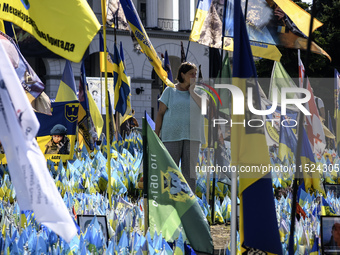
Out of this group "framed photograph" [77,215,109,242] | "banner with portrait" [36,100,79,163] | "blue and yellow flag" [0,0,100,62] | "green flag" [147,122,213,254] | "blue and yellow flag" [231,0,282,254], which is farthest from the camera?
"banner with portrait" [36,100,79,163]

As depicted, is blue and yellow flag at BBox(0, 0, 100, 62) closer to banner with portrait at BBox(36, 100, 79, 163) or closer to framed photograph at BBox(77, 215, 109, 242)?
framed photograph at BBox(77, 215, 109, 242)

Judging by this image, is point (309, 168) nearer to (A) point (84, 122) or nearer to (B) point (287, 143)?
(B) point (287, 143)

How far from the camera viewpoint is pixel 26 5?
4383 mm

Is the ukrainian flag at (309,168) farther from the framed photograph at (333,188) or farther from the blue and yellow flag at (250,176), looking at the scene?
the blue and yellow flag at (250,176)

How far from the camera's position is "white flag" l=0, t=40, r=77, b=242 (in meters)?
2.31

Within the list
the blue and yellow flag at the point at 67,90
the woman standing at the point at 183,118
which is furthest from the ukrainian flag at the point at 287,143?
the blue and yellow flag at the point at 67,90

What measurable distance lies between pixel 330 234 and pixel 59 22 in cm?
228

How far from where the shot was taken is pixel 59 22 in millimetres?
4184

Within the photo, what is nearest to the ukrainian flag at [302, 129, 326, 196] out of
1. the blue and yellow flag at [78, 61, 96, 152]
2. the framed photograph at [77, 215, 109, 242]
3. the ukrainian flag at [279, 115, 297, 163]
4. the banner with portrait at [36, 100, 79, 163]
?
the ukrainian flag at [279, 115, 297, 163]

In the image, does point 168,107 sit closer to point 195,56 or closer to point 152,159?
point 152,159

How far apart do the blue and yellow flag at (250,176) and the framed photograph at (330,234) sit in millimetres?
695

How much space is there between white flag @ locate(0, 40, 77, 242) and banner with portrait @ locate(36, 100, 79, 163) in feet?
17.4

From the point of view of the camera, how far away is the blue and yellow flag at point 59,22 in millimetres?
4096

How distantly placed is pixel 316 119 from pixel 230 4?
189cm
